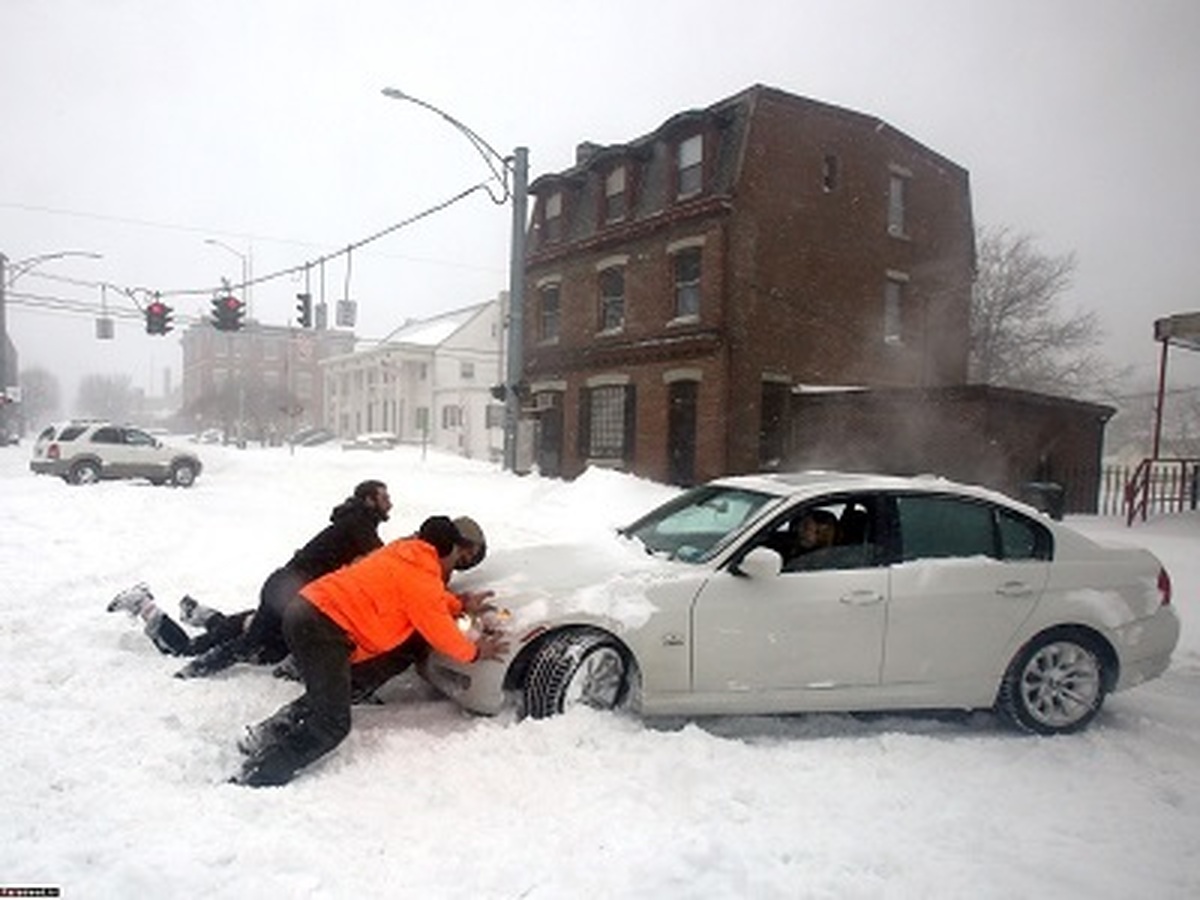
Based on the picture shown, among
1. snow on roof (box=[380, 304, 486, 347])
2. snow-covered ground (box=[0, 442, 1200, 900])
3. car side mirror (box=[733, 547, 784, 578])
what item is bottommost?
snow-covered ground (box=[0, 442, 1200, 900])

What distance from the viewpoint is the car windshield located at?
16.0 ft

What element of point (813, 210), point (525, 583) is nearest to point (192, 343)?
point (813, 210)

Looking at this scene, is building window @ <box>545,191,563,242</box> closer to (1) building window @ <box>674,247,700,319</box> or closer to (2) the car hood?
(1) building window @ <box>674,247,700,319</box>

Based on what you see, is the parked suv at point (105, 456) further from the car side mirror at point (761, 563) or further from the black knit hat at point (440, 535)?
the car side mirror at point (761, 563)

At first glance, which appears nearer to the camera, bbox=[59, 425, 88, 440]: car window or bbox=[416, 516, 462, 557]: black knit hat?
bbox=[416, 516, 462, 557]: black knit hat

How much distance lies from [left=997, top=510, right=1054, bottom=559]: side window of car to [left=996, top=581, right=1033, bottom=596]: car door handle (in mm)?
182

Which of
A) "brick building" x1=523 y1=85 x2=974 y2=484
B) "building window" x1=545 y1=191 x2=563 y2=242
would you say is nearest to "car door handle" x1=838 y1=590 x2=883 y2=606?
"brick building" x1=523 y1=85 x2=974 y2=484

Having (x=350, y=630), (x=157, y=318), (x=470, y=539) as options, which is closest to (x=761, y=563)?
(x=470, y=539)

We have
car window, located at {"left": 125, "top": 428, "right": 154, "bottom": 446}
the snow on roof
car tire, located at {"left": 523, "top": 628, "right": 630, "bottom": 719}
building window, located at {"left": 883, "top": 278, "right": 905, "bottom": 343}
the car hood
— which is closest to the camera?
car tire, located at {"left": 523, "top": 628, "right": 630, "bottom": 719}

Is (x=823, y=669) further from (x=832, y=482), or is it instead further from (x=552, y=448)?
(x=552, y=448)

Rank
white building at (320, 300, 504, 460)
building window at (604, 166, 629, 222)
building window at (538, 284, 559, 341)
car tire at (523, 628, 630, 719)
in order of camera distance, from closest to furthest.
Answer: car tire at (523, 628, 630, 719), building window at (604, 166, 629, 222), building window at (538, 284, 559, 341), white building at (320, 300, 504, 460)

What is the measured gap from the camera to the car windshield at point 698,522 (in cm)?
489

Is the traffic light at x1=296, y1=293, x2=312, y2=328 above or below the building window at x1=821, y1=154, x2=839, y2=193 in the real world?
below

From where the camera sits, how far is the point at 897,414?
18797 millimetres
